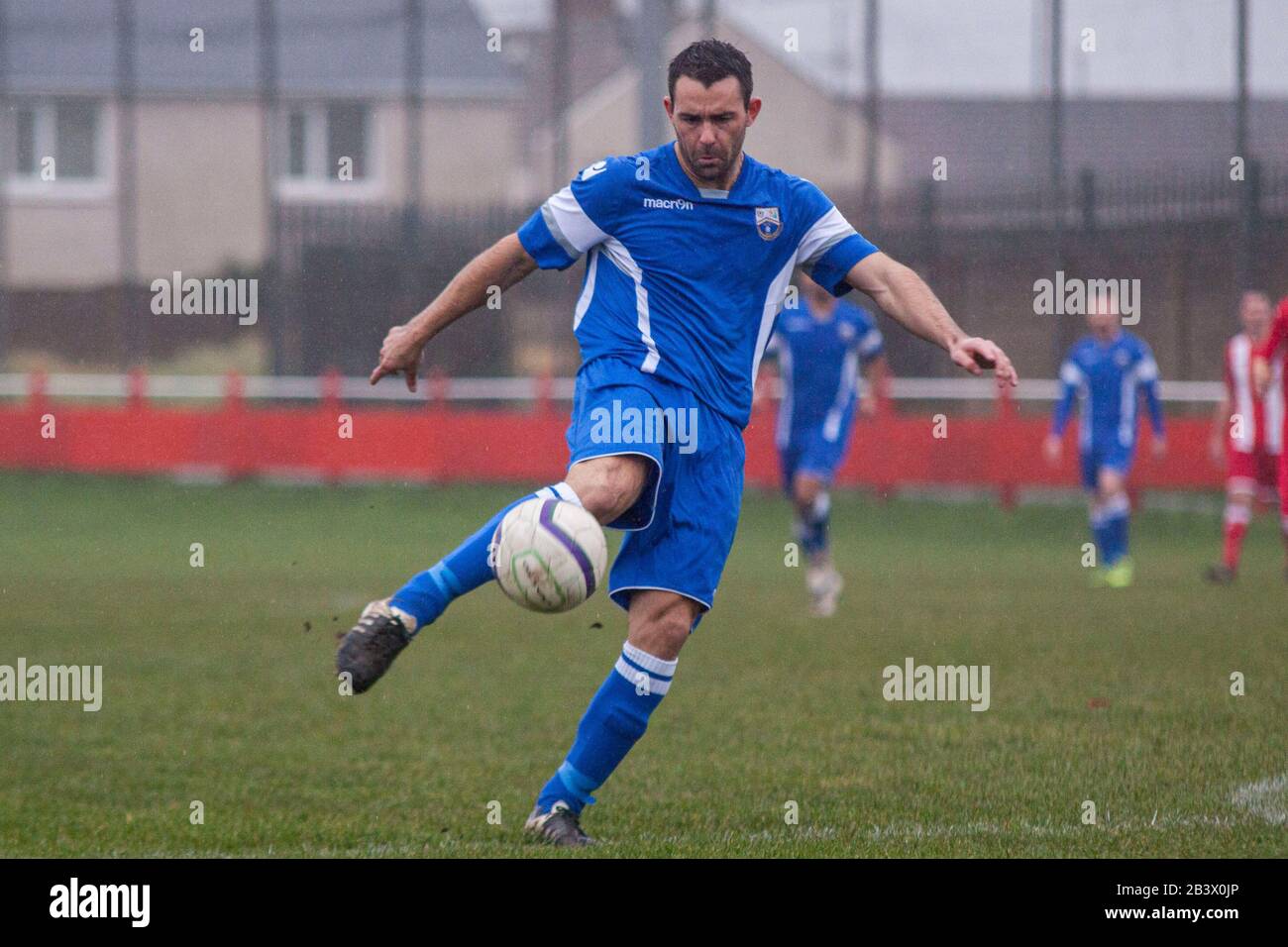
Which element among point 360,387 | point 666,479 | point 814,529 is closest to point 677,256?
point 666,479

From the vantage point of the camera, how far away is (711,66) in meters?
4.81

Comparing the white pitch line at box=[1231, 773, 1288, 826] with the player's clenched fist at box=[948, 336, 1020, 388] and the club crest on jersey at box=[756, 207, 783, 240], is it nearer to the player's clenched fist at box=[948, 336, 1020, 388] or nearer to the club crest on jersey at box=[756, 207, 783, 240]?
the player's clenched fist at box=[948, 336, 1020, 388]

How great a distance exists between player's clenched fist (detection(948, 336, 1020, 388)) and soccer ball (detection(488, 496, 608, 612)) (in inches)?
39.5

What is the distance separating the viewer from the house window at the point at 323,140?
2052cm

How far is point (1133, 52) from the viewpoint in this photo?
18.0 metres

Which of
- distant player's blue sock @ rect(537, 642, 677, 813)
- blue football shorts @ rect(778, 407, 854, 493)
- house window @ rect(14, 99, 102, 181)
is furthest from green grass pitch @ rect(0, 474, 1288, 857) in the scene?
house window @ rect(14, 99, 102, 181)

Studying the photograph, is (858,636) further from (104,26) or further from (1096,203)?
(104,26)

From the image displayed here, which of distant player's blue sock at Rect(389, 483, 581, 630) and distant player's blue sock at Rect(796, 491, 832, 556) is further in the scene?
distant player's blue sock at Rect(796, 491, 832, 556)

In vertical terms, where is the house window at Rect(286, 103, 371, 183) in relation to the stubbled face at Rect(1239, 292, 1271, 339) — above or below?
above

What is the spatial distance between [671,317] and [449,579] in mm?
922

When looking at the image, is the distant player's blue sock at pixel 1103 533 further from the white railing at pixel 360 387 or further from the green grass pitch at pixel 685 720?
the white railing at pixel 360 387

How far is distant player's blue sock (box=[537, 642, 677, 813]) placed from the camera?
5000mm

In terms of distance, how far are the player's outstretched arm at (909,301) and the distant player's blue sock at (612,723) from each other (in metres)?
1.11

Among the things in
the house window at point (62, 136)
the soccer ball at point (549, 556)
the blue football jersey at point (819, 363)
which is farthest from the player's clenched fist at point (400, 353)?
the house window at point (62, 136)
